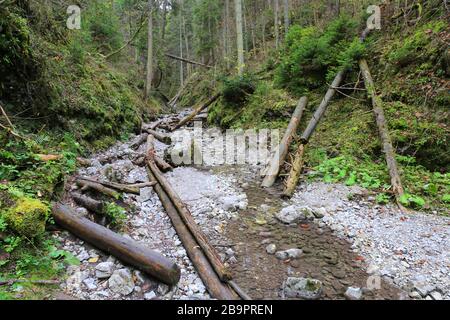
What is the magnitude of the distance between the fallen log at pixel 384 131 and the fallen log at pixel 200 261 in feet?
11.9

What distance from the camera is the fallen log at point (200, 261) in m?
3.27

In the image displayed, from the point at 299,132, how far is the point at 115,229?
5905 millimetres

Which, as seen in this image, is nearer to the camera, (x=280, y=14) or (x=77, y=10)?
(x=77, y=10)

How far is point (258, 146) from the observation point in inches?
350

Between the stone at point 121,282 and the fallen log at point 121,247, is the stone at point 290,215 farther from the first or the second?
the stone at point 121,282

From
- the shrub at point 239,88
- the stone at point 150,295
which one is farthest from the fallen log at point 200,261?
the shrub at point 239,88

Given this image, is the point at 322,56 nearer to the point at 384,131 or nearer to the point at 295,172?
the point at 384,131

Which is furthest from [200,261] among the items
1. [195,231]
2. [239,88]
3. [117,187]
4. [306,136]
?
[239,88]

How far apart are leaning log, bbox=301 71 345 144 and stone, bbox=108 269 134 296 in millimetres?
5862

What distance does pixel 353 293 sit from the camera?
3.24 meters

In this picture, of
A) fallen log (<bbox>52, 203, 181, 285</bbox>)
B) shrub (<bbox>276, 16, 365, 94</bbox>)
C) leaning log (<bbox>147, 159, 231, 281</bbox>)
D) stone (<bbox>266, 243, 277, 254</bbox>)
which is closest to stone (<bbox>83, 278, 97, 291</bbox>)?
fallen log (<bbox>52, 203, 181, 285</bbox>)

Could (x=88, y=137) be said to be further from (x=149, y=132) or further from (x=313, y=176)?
(x=313, y=176)

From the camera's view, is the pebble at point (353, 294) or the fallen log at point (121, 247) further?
the fallen log at point (121, 247)
